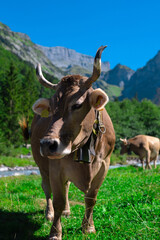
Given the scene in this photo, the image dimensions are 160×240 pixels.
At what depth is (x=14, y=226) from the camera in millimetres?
4332

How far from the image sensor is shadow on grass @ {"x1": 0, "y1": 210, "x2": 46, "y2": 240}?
393 centimetres

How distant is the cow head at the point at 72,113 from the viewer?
2.79 m

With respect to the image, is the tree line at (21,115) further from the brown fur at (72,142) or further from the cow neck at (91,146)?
the cow neck at (91,146)

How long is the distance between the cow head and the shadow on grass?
196cm

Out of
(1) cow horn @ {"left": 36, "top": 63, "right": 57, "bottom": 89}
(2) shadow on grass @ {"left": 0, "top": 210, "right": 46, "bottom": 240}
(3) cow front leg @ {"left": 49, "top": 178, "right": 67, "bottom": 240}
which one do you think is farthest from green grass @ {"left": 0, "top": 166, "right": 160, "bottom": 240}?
(1) cow horn @ {"left": 36, "top": 63, "right": 57, "bottom": 89}

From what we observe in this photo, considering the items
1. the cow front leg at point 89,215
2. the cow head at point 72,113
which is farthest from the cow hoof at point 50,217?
the cow head at point 72,113

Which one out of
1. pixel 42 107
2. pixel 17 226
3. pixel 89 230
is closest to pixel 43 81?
pixel 42 107

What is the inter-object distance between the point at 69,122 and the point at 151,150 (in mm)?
15380

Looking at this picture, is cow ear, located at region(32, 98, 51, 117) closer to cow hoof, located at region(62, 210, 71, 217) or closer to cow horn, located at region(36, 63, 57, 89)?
cow horn, located at region(36, 63, 57, 89)

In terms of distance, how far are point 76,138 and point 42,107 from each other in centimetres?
92

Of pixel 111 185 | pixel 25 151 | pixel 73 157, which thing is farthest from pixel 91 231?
pixel 25 151

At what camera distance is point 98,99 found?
331 centimetres

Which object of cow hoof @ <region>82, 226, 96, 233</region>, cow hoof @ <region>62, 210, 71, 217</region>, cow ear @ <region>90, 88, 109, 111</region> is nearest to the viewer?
cow ear @ <region>90, 88, 109, 111</region>

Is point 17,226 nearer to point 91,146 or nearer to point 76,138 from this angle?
point 91,146
